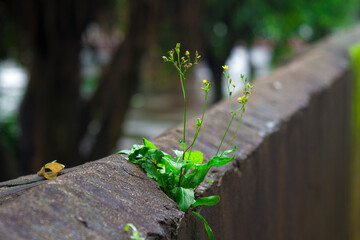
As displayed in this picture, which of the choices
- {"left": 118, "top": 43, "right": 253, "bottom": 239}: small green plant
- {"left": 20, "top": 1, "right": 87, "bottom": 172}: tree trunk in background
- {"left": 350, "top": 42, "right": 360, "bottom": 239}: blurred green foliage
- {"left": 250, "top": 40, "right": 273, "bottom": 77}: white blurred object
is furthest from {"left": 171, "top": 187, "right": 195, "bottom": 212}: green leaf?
{"left": 250, "top": 40, "right": 273, "bottom": 77}: white blurred object

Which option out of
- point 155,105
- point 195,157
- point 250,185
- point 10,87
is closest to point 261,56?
point 155,105

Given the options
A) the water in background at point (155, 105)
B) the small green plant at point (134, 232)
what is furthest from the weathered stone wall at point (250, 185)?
the water in background at point (155, 105)

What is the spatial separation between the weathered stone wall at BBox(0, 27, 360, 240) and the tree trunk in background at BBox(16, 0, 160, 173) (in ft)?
6.18

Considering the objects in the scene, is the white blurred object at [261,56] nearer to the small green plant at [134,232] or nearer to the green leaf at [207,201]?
the green leaf at [207,201]

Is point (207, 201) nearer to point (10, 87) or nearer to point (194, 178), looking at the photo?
point (194, 178)

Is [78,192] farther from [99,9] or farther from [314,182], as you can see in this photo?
[99,9]

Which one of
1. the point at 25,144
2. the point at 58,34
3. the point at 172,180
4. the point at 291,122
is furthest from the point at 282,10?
the point at 172,180

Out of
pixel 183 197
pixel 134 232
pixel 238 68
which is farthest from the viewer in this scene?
pixel 238 68

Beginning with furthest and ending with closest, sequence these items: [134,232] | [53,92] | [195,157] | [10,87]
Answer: [10,87] < [53,92] < [195,157] < [134,232]

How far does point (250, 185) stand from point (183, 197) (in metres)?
0.81

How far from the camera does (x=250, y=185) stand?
245 centimetres

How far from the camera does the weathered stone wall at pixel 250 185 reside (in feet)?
4.48

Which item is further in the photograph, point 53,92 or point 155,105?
point 155,105

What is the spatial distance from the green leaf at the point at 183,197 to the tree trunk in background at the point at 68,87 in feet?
13.5
